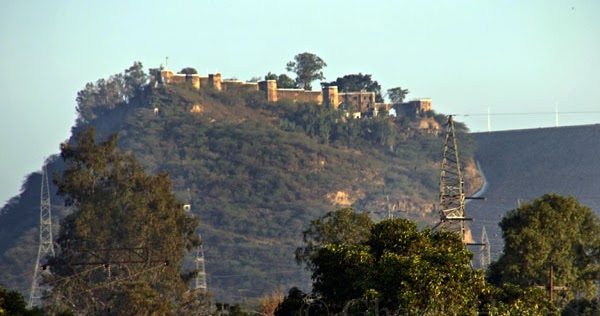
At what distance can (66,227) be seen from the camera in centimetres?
10975

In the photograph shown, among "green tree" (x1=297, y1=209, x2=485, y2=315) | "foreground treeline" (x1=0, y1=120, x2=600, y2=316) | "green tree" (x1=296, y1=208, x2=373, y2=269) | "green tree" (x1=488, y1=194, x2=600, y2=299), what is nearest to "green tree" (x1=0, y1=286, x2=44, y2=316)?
"foreground treeline" (x1=0, y1=120, x2=600, y2=316)

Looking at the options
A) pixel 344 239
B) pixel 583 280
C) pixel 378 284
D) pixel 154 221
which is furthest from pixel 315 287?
pixel 154 221

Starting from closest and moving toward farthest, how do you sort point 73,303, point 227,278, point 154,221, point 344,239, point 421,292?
point 421,292 → point 344,239 → point 73,303 → point 154,221 → point 227,278

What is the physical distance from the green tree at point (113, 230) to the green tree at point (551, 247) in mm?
28625

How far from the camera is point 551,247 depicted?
8481cm

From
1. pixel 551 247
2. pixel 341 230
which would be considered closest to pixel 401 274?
pixel 341 230

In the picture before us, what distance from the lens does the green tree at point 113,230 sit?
103m

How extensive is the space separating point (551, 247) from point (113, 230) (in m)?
39.7

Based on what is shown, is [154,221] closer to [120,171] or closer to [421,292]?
[120,171]

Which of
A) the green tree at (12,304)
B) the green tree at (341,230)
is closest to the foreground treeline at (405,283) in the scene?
the green tree at (12,304)

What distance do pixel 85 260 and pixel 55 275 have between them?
2.97m

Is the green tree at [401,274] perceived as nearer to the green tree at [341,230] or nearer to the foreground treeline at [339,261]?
the foreground treeline at [339,261]

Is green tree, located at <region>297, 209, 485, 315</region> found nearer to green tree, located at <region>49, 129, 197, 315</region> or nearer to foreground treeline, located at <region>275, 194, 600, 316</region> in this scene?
foreground treeline, located at <region>275, 194, 600, 316</region>

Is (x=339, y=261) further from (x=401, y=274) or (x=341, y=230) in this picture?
(x=341, y=230)
